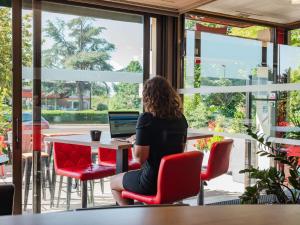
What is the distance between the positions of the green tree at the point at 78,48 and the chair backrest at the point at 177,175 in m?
1.96

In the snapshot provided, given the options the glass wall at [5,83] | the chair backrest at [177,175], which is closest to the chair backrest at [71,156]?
the glass wall at [5,83]

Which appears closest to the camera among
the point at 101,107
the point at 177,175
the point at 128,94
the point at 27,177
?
the point at 177,175

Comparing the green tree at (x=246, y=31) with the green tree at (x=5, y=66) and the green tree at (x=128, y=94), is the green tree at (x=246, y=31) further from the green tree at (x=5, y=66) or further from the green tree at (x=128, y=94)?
the green tree at (x=5, y=66)

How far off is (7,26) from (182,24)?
2081 mm

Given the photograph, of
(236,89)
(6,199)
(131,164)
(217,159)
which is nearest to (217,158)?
(217,159)

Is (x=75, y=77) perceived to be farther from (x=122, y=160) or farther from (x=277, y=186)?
(x=277, y=186)

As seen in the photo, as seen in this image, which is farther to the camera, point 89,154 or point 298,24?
point 89,154

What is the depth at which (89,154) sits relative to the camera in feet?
12.9

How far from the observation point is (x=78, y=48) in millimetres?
4312

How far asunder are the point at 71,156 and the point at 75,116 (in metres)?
0.64

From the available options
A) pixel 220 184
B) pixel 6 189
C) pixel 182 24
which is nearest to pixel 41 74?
pixel 182 24

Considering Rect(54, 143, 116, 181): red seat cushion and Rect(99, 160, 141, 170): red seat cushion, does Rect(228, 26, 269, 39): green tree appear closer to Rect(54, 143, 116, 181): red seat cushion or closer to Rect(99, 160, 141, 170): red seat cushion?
Rect(99, 160, 141, 170): red seat cushion

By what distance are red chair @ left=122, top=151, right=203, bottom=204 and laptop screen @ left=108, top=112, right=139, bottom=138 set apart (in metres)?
0.93

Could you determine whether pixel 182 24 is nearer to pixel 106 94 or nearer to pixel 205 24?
pixel 205 24
